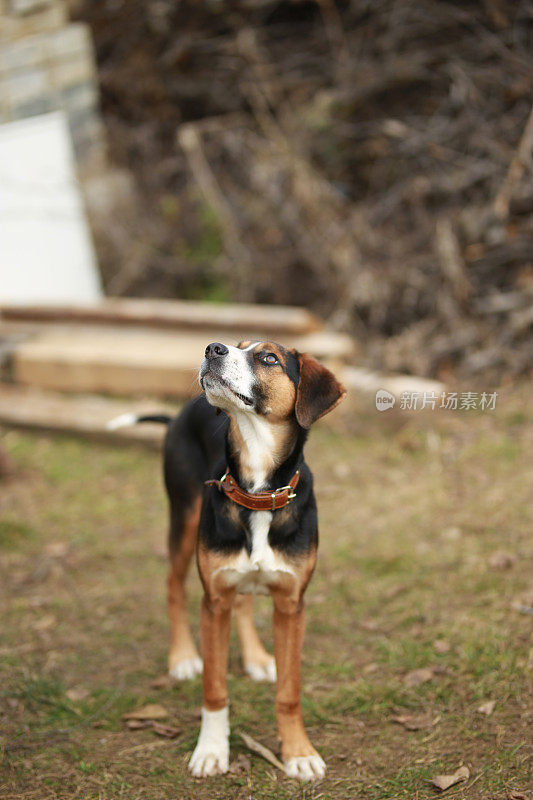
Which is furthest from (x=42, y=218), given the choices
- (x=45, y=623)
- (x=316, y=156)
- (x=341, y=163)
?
(x=45, y=623)

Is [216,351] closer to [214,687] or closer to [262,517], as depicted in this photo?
[262,517]

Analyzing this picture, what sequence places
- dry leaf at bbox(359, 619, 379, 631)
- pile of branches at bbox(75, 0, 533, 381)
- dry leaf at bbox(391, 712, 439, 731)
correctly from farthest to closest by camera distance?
pile of branches at bbox(75, 0, 533, 381), dry leaf at bbox(359, 619, 379, 631), dry leaf at bbox(391, 712, 439, 731)

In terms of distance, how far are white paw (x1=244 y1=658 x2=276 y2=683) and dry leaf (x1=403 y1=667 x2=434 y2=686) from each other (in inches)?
24.1

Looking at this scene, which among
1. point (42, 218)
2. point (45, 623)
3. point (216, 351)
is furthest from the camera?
point (42, 218)

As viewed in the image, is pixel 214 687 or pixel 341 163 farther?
pixel 341 163

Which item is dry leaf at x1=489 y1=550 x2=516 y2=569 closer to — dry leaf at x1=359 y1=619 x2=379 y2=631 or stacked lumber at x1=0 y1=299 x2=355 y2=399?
dry leaf at x1=359 y1=619 x2=379 y2=631

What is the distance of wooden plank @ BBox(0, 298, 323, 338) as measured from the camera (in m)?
6.64

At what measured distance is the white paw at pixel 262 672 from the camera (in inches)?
141

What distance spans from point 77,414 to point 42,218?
3.30 metres

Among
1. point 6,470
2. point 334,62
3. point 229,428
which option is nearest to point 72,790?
point 229,428

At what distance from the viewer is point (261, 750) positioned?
3051 millimetres

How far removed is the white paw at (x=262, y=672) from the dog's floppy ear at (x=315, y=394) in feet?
4.69

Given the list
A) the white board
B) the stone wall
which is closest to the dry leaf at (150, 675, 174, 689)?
the white board

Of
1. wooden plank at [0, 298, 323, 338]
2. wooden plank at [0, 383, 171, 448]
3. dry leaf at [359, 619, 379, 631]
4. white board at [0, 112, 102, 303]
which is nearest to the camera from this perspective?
dry leaf at [359, 619, 379, 631]
